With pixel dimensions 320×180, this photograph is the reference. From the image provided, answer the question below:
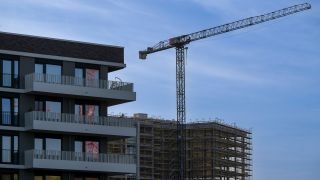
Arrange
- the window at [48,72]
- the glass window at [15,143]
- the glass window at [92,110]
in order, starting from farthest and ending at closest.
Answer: the glass window at [92,110] → the window at [48,72] → the glass window at [15,143]

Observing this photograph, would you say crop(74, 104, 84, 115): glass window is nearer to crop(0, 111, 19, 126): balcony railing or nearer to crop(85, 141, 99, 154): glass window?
crop(85, 141, 99, 154): glass window

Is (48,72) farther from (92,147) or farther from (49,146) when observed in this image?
(92,147)

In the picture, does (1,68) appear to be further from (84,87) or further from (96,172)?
(96,172)

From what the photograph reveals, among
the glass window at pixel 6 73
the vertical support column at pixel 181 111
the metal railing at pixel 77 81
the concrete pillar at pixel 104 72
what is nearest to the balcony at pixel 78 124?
the metal railing at pixel 77 81

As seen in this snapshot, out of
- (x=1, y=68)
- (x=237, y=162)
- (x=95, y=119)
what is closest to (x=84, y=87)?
(x=95, y=119)

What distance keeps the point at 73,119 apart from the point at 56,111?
1538 millimetres

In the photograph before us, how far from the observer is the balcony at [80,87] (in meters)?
58.8

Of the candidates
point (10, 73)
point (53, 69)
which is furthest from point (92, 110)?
point (10, 73)

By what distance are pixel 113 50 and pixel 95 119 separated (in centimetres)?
624

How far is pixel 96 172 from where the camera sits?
61.1 metres

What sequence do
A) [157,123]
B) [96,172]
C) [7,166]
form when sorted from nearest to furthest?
[7,166] < [96,172] < [157,123]

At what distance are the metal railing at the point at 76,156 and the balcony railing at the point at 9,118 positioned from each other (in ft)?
8.73

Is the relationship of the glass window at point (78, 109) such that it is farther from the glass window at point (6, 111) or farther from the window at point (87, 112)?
the glass window at point (6, 111)

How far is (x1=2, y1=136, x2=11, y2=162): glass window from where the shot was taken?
57834 millimetres
